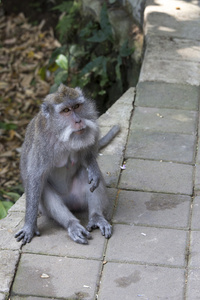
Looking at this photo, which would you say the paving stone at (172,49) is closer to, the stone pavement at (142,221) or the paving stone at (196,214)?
the stone pavement at (142,221)

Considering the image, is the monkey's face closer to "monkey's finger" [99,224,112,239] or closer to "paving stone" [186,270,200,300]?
"monkey's finger" [99,224,112,239]

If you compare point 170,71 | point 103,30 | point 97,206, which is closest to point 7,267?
point 97,206

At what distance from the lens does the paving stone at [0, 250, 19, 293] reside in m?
4.06

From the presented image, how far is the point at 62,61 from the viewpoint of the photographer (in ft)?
29.3

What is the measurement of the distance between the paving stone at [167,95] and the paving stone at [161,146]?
59 centimetres

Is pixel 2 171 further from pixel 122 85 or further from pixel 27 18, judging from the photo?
pixel 27 18

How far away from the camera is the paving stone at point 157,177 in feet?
17.3

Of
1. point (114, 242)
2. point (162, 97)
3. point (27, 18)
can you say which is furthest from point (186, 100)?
point (27, 18)

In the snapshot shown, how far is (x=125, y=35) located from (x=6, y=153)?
2488 mm

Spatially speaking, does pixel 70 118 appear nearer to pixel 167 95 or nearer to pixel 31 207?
pixel 31 207

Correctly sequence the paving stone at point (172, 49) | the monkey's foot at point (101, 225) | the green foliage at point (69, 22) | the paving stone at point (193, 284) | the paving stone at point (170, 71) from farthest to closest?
the green foliage at point (69, 22)
the paving stone at point (172, 49)
the paving stone at point (170, 71)
the monkey's foot at point (101, 225)
the paving stone at point (193, 284)

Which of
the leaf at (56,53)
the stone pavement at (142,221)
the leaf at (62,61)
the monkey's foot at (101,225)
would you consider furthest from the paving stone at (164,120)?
the leaf at (56,53)

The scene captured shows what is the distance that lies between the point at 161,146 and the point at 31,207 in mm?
1763

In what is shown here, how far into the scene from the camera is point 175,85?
22.6ft
